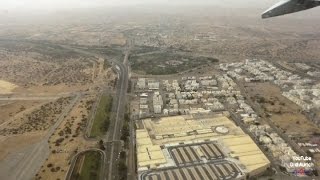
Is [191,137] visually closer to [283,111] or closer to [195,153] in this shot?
[195,153]

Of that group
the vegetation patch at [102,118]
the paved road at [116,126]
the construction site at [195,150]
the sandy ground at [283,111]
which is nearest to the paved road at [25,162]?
the vegetation patch at [102,118]

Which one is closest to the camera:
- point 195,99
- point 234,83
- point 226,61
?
point 195,99

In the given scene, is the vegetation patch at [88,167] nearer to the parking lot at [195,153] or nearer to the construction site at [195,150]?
the construction site at [195,150]

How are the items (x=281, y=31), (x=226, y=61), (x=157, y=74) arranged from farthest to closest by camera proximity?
(x=281, y=31), (x=226, y=61), (x=157, y=74)

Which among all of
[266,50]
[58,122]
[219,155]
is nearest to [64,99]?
[58,122]

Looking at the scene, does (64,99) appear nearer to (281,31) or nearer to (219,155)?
(219,155)

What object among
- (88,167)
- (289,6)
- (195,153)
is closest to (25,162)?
(88,167)
